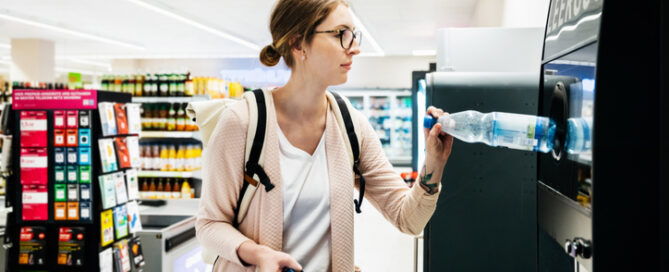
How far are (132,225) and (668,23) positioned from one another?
3586 millimetres

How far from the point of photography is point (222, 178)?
1333mm

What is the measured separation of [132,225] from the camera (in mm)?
3666

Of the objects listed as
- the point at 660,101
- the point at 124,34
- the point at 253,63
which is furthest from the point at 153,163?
the point at 253,63

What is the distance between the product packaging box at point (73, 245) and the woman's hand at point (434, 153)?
2794mm

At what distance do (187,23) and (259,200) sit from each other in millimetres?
9226

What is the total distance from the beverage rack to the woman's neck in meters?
2.30

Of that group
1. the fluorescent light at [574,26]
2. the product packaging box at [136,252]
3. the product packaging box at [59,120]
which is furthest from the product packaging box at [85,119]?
the fluorescent light at [574,26]

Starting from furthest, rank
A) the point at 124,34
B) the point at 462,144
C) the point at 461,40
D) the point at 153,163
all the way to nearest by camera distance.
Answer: the point at 124,34
the point at 153,163
the point at 461,40
the point at 462,144

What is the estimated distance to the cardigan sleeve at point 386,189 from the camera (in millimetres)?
1433

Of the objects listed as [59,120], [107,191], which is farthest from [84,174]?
[59,120]

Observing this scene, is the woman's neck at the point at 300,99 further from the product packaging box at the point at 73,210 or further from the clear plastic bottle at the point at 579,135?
the product packaging box at the point at 73,210

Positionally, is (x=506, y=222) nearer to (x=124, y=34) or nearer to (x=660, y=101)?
(x=660, y=101)

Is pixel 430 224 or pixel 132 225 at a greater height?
pixel 430 224

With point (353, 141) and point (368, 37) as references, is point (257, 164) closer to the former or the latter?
point (353, 141)
